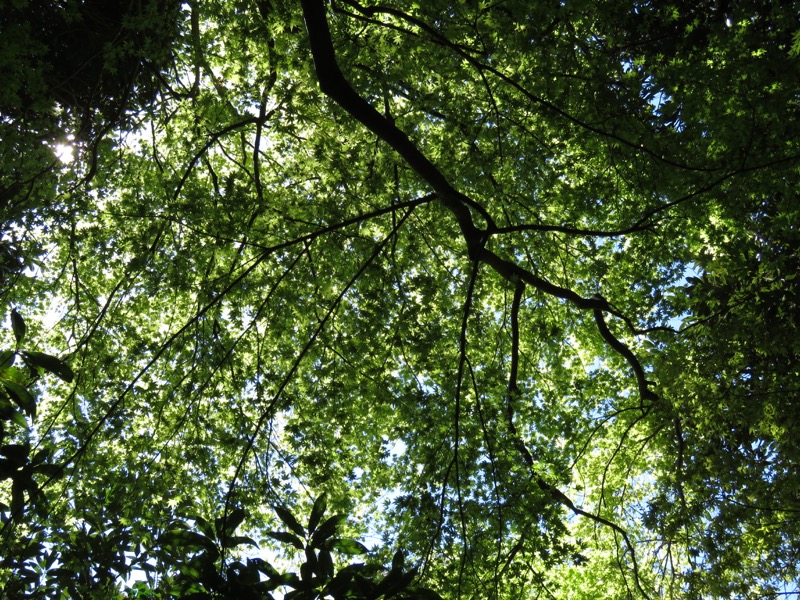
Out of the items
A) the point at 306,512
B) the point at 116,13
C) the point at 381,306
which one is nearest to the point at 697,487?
the point at 381,306

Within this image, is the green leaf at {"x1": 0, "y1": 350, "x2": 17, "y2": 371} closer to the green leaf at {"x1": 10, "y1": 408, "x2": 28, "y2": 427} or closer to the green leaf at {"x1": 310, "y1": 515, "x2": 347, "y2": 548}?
the green leaf at {"x1": 10, "y1": 408, "x2": 28, "y2": 427}

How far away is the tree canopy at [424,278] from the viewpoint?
5570 mm

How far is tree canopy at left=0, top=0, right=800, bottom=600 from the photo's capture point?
5.57m

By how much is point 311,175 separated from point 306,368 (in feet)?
8.52

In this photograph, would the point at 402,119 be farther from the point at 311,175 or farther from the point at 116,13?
the point at 116,13

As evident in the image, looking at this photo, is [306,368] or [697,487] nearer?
[697,487]

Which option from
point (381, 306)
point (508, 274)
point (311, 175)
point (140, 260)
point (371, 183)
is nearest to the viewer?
point (508, 274)

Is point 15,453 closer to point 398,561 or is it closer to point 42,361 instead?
point 42,361

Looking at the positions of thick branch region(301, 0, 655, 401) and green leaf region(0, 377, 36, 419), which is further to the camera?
thick branch region(301, 0, 655, 401)

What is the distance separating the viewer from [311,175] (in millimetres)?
8828

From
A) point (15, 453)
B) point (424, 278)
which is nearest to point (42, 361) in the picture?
point (15, 453)

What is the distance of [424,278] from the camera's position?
7668 millimetres

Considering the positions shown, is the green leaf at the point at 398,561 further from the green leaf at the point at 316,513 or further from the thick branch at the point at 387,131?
the thick branch at the point at 387,131

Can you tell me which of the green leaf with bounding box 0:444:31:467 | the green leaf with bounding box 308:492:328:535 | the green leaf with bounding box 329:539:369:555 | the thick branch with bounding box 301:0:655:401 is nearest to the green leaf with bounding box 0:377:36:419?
the green leaf with bounding box 0:444:31:467
